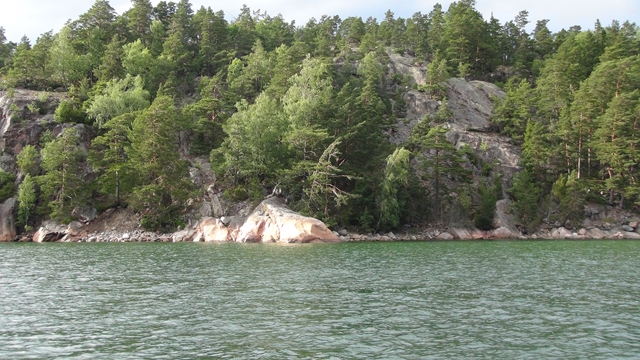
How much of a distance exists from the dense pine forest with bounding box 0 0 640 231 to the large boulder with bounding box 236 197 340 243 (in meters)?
4.44

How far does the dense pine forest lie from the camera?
6544 cm

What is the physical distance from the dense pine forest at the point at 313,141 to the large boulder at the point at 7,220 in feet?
4.47

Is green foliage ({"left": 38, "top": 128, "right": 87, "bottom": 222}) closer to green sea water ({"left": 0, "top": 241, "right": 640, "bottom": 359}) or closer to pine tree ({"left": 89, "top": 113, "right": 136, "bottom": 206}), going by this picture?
pine tree ({"left": 89, "top": 113, "right": 136, "bottom": 206})

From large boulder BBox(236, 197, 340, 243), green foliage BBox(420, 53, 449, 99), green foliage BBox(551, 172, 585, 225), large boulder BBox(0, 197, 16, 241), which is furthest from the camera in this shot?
green foliage BBox(420, 53, 449, 99)

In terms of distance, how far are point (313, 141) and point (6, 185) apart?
43.3 meters

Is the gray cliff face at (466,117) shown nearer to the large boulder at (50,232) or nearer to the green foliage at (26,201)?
the large boulder at (50,232)

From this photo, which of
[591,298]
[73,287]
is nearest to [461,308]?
[591,298]

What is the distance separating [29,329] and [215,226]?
46.0m

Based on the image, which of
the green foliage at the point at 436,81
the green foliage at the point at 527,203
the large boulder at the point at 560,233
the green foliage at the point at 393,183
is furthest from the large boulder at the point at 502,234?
the green foliage at the point at 436,81

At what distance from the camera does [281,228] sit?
57938 millimetres

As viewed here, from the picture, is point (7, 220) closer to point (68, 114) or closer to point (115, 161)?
point (115, 161)

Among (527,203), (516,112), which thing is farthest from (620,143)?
(516,112)

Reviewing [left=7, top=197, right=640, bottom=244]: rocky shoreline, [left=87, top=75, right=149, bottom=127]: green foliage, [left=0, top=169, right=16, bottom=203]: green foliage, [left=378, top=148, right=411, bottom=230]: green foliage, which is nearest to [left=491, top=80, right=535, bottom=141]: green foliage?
[left=7, top=197, right=640, bottom=244]: rocky shoreline

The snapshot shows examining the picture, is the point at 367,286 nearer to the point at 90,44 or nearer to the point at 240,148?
the point at 240,148
